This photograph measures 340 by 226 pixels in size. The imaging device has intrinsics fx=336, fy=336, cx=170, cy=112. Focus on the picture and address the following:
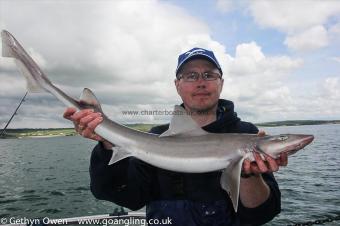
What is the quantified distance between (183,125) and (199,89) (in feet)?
2.36

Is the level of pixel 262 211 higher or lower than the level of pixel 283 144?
lower

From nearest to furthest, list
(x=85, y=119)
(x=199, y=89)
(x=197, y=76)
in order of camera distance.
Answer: (x=85, y=119) < (x=199, y=89) < (x=197, y=76)

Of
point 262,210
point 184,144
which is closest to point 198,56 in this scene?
point 184,144

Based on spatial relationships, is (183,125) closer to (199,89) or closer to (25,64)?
(199,89)

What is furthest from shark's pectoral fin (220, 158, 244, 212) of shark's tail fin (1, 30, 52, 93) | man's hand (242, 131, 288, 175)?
shark's tail fin (1, 30, 52, 93)

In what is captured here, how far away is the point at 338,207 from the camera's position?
17578 mm

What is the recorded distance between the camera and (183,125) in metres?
5.07

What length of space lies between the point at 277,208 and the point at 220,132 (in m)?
1.41

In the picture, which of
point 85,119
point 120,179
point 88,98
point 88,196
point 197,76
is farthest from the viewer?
point 88,196

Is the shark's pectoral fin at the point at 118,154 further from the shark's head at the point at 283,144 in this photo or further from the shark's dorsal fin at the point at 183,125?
the shark's head at the point at 283,144

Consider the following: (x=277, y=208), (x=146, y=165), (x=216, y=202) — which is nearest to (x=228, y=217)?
(x=216, y=202)

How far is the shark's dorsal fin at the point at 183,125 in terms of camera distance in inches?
197

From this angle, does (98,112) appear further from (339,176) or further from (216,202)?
(339,176)

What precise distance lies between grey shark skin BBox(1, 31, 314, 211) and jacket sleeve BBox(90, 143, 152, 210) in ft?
0.80
